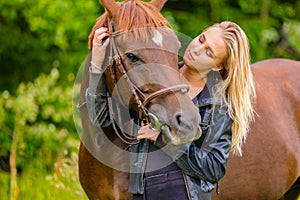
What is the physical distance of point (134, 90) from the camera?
11.0ft

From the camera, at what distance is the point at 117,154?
12.1 feet

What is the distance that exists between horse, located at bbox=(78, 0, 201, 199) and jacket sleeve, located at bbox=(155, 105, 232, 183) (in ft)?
0.67

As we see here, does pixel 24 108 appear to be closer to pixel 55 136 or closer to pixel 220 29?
pixel 55 136

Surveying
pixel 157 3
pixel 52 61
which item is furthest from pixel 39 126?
pixel 157 3

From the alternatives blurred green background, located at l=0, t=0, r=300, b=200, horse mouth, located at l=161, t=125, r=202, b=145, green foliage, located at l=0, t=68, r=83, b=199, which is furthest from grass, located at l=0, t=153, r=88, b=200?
horse mouth, located at l=161, t=125, r=202, b=145

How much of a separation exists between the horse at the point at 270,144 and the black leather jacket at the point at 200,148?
88 cm

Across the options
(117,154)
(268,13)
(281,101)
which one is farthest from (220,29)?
(268,13)

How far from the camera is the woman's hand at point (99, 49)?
3441mm

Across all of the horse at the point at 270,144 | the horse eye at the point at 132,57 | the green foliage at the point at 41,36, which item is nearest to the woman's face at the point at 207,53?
the horse eye at the point at 132,57

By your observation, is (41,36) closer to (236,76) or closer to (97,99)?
(97,99)

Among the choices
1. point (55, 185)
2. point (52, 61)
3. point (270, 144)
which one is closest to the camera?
point (270, 144)

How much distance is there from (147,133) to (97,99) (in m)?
0.32

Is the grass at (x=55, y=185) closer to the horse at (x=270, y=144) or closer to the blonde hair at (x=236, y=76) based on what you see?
the horse at (x=270, y=144)

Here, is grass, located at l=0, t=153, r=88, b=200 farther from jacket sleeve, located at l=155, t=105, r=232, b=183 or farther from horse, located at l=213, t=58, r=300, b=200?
jacket sleeve, located at l=155, t=105, r=232, b=183
